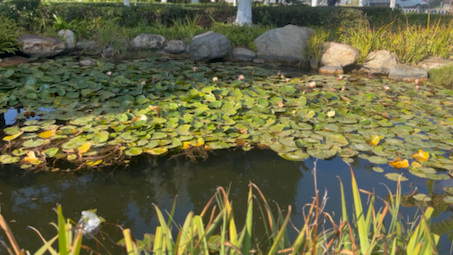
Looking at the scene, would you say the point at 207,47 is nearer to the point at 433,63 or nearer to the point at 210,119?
the point at 210,119

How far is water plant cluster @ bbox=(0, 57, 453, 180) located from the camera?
319 centimetres

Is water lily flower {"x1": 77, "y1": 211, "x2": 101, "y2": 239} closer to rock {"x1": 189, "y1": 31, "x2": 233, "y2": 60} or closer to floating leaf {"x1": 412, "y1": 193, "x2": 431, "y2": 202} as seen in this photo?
floating leaf {"x1": 412, "y1": 193, "x2": 431, "y2": 202}

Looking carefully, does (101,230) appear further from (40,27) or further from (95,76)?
(40,27)

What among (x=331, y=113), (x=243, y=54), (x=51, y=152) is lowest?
(x=51, y=152)

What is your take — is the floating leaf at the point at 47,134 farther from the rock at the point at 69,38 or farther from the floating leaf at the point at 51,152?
the rock at the point at 69,38

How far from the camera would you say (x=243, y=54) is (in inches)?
305

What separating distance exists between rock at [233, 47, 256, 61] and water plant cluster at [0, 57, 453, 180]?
2.10m

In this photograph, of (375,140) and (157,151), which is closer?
(157,151)

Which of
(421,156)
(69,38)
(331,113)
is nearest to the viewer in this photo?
(421,156)

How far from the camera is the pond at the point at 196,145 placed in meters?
2.63

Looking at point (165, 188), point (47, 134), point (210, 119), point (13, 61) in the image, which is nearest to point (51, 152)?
point (47, 134)

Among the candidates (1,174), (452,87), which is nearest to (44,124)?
(1,174)

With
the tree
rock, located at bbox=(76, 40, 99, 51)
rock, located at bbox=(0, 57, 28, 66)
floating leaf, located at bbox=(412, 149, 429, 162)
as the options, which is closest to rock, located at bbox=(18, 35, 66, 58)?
rock, located at bbox=(0, 57, 28, 66)

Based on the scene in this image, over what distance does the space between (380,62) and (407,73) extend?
71cm
